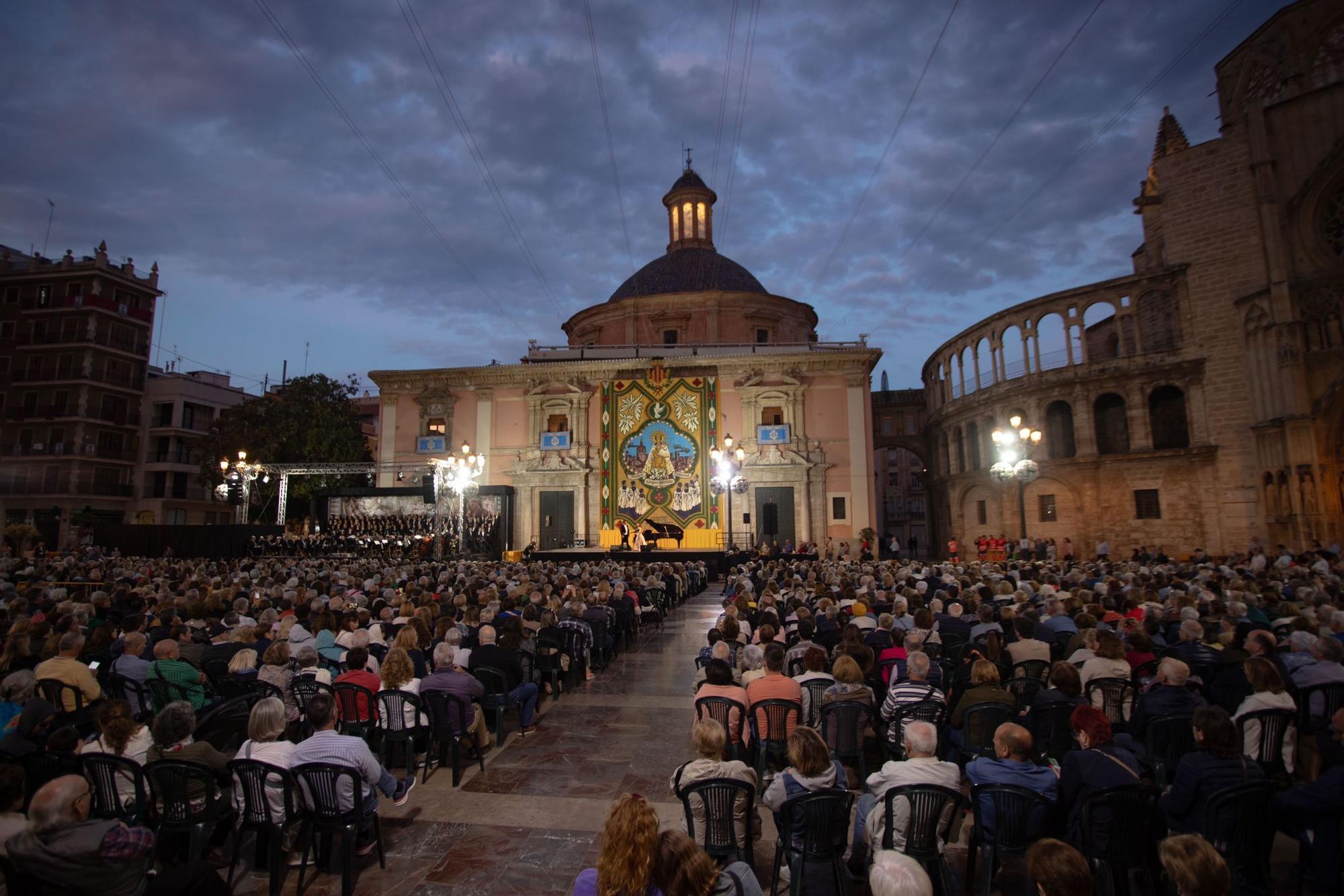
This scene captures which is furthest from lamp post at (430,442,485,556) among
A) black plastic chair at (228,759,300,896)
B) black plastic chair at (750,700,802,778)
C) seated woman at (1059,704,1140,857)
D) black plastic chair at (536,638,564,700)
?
seated woman at (1059,704,1140,857)

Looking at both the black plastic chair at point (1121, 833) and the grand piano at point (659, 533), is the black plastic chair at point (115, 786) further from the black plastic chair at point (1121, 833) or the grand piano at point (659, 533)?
the grand piano at point (659, 533)

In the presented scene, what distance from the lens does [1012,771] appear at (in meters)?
3.55

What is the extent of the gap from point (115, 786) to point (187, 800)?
0.41 meters

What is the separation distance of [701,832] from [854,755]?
6.06 feet

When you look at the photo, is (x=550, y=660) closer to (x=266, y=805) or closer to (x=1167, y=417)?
(x=266, y=805)

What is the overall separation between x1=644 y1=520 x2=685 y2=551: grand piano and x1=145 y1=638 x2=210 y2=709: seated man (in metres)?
19.2

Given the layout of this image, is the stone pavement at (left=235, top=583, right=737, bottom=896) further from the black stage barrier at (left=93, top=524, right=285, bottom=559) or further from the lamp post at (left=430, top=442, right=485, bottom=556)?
the black stage barrier at (left=93, top=524, right=285, bottom=559)

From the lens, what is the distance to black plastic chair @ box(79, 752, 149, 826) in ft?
12.2

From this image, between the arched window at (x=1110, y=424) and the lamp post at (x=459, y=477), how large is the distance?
81.1ft

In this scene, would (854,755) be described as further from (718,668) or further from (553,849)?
(553,849)

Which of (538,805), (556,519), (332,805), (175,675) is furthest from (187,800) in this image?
(556,519)

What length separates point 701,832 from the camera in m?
3.71

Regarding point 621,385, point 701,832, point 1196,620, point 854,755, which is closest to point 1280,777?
point 1196,620

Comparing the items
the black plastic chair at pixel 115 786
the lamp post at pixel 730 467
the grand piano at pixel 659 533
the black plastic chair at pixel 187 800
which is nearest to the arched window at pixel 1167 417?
the lamp post at pixel 730 467
